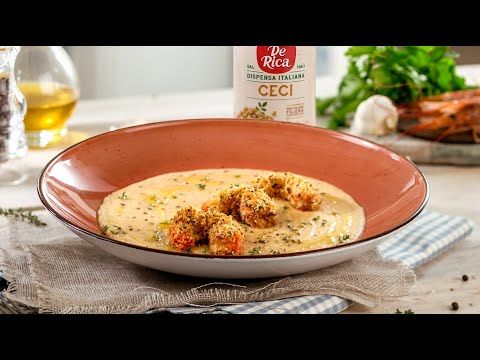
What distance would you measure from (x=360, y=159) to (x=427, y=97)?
909 millimetres

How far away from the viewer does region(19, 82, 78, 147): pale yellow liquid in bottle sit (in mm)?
2540

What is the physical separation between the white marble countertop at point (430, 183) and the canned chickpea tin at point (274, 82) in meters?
0.43

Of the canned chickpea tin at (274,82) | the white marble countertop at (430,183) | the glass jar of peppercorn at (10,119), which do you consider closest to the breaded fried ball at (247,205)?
the white marble countertop at (430,183)

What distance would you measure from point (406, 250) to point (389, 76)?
109 centimetres

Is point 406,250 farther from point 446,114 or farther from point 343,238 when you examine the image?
point 446,114

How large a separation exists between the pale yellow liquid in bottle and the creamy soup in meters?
0.67

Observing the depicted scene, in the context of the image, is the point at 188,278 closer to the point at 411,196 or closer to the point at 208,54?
the point at 411,196

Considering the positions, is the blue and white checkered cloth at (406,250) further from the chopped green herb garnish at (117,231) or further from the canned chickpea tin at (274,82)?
the canned chickpea tin at (274,82)

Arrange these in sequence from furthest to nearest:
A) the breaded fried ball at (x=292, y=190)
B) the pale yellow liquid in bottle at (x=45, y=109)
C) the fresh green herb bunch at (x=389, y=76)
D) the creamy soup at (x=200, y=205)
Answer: the fresh green herb bunch at (x=389, y=76) → the pale yellow liquid in bottle at (x=45, y=109) → the breaded fried ball at (x=292, y=190) → the creamy soup at (x=200, y=205)

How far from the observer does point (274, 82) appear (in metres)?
2.22

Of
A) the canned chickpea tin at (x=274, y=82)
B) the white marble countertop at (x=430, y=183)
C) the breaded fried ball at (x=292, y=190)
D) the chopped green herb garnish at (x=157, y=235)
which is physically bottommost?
the white marble countertop at (x=430, y=183)

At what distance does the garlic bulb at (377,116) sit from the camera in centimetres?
265
